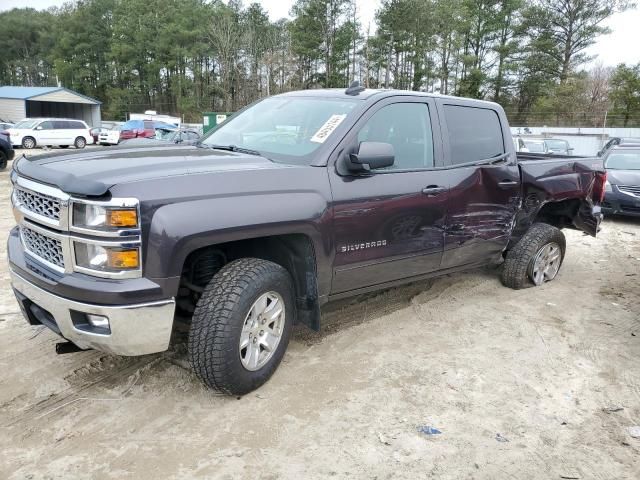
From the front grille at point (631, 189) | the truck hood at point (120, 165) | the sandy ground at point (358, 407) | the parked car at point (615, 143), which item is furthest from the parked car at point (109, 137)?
the truck hood at point (120, 165)

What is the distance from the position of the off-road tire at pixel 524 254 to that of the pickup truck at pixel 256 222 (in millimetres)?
598

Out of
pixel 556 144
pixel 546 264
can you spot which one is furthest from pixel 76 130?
pixel 546 264

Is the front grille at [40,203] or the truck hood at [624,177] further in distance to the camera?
the truck hood at [624,177]

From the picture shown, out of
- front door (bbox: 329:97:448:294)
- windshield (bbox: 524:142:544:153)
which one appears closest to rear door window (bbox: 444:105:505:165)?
front door (bbox: 329:97:448:294)

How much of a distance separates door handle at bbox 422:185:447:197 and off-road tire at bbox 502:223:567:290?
1.84 metres

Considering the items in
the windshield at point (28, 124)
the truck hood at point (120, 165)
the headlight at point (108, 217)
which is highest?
the windshield at point (28, 124)

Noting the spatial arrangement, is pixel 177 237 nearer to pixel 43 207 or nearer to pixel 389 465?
pixel 43 207

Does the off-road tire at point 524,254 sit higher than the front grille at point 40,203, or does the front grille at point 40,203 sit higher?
the front grille at point 40,203

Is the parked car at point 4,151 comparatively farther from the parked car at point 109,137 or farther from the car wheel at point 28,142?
the parked car at point 109,137

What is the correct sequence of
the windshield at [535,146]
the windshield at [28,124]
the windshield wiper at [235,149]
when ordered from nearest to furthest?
the windshield wiper at [235,149] < the windshield at [535,146] < the windshield at [28,124]

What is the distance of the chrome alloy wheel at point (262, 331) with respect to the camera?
3150 mm

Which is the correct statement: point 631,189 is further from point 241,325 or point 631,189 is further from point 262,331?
point 241,325

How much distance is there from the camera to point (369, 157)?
342cm

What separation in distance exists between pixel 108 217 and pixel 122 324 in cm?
56
